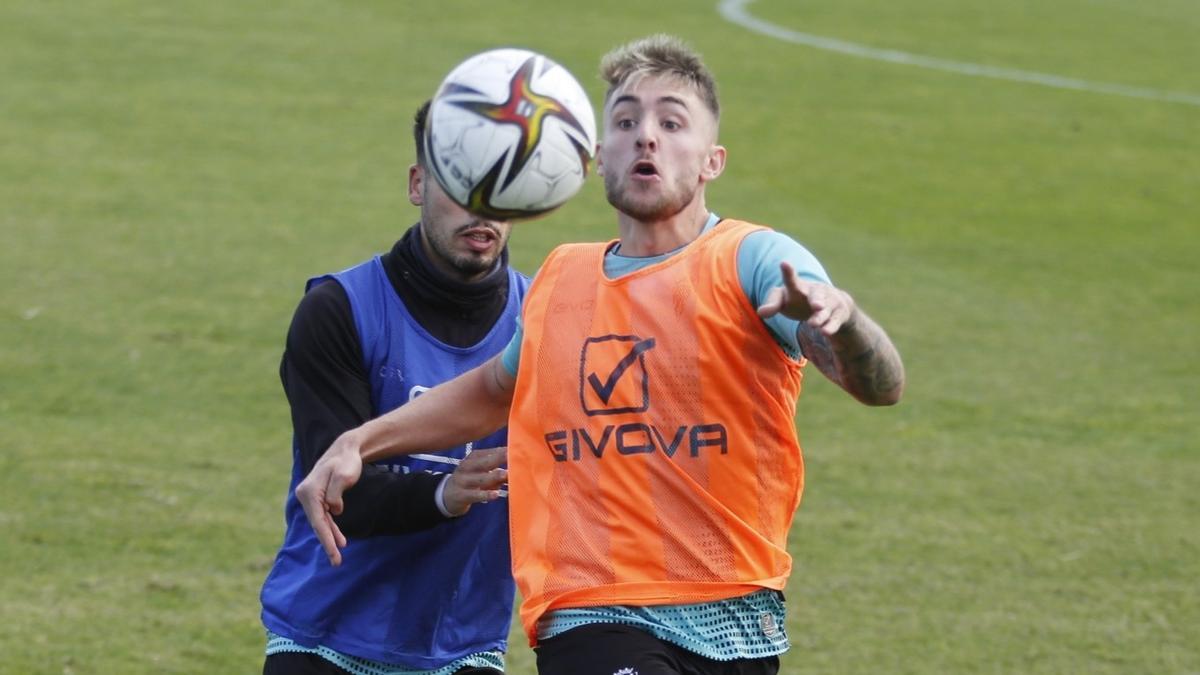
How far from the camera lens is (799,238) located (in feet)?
50.0

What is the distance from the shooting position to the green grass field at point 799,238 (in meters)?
8.09

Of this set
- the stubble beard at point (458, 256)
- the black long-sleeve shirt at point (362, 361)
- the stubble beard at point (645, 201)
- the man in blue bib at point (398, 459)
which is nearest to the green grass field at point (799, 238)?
the man in blue bib at point (398, 459)

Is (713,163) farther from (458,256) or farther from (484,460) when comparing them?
(484,460)

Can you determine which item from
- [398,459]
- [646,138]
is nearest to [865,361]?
[646,138]

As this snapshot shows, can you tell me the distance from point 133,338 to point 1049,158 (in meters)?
10.7

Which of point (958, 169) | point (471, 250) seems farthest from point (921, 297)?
point (471, 250)

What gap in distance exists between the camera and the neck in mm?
4613

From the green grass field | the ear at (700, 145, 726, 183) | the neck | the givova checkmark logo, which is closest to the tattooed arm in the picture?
the givova checkmark logo

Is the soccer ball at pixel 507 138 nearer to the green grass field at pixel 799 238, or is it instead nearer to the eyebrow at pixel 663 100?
the eyebrow at pixel 663 100

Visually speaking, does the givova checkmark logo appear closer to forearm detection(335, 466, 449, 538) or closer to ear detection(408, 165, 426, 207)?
forearm detection(335, 466, 449, 538)

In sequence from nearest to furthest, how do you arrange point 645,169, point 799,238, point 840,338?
point 840,338 < point 645,169 < point 799,238

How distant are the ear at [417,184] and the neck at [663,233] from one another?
93 cm

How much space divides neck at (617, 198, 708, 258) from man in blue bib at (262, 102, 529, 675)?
0.68 metres

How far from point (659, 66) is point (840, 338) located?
1.09 metres
